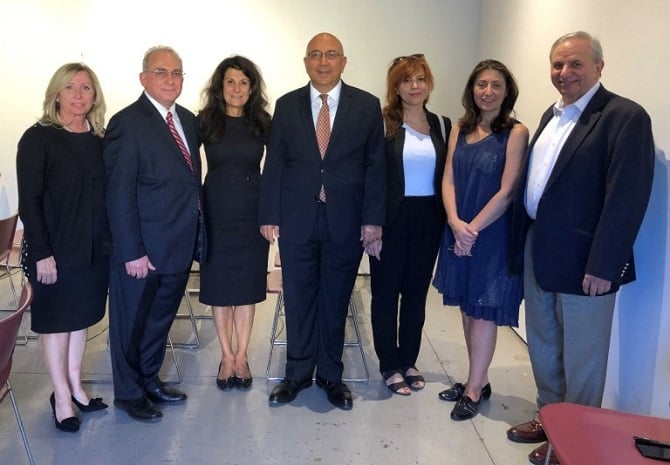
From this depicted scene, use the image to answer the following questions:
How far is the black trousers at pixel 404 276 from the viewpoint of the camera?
8.82 feet

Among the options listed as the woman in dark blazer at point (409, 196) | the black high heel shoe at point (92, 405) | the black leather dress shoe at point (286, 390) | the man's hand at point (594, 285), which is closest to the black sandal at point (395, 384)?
the woman in dark blazer at point (409, 196)

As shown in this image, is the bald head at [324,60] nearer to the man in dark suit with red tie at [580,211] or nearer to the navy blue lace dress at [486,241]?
the navy blue lace dress at [486,241]

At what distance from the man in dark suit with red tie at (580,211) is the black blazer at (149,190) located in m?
1.46

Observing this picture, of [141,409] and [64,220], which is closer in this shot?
[64,220]

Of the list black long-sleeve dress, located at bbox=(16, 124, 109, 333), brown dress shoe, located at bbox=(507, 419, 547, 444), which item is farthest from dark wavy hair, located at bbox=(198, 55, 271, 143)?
brown dress shoe, located at bbox=(507, 419, 547, 444)

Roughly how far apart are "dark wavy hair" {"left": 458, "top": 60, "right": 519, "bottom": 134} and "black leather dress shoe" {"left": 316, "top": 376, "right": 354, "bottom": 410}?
1405 millimetres

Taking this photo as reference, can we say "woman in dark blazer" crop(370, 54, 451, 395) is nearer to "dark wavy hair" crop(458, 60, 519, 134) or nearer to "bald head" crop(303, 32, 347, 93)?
"dark wavy hair" crop(458, 60, 519, 134)

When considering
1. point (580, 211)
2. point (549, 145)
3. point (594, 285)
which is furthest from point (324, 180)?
point (594, 285)

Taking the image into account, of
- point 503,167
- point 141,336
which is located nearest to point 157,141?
point 141,336

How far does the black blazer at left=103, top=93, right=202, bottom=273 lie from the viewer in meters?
2.33

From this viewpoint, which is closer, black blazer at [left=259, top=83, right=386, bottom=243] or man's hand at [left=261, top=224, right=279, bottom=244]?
black blazer at [left=259, top=83, right=386, bottom=243]

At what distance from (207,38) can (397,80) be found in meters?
2.55

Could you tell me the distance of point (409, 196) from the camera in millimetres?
2664

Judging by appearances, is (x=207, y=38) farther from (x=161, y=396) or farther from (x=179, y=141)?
(x=161, y=396)
